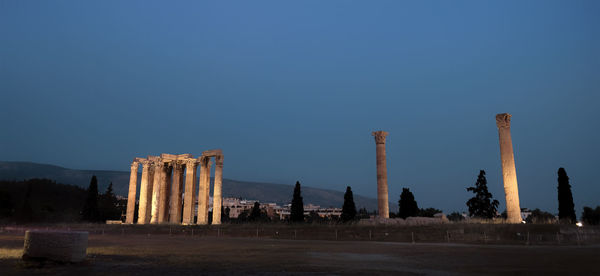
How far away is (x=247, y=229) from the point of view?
33.7 m

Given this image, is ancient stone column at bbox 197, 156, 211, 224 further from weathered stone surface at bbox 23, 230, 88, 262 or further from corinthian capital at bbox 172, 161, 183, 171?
weathered stone surface at bbox 23, 230, 88, 262

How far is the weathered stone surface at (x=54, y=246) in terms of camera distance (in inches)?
459

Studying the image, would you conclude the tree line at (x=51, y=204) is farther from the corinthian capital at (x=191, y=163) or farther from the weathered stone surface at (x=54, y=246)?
the weathered stone surface at (x=54, y=246)

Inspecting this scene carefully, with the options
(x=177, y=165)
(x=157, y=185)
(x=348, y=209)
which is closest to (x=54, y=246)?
(x=157, y=185)

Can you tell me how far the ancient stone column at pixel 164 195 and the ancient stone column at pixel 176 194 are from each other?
177 cm

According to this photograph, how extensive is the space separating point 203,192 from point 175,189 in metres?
5.21

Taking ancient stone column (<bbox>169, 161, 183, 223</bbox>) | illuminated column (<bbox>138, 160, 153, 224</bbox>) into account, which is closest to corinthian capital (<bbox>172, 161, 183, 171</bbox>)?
ancient stone column (<bbox>169, 161, 183, 223</bbox>)

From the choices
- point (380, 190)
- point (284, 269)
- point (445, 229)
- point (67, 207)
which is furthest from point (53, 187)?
point (284, 269)

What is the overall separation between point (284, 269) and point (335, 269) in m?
1.36

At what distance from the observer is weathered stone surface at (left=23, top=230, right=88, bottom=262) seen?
1166 centimetres

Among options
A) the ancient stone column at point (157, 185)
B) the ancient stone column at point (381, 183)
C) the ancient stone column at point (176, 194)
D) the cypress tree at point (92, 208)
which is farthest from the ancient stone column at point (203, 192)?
the cypress tree at point (92, 208)

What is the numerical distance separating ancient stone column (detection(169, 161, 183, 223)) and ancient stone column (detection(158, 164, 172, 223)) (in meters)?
1.77

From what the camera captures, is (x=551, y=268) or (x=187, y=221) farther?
(x=187, y=221)

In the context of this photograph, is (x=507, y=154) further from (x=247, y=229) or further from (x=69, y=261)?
(x=69, y=261)
